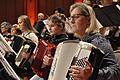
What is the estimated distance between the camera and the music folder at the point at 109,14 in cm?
250

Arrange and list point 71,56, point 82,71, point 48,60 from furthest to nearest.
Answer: point 48,60
point 71,56
point 82,71

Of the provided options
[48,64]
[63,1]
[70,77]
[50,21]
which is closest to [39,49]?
[48,64]

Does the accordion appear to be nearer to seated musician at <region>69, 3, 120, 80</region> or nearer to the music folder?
seated musician at <region>69, 3, 120, 80</region>

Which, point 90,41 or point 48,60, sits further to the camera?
point 48,60

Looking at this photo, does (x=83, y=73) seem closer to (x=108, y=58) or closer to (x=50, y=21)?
(x=108, y=58)

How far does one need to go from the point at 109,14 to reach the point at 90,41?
64 cm

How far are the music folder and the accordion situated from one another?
63 centimetres

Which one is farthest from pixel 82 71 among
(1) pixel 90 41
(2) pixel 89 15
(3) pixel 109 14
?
(3) pixel 109 14

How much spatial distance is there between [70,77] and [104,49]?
0.31m

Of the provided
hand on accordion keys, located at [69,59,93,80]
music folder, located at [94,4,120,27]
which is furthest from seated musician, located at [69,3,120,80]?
music folder, located at [94,4,120,27]

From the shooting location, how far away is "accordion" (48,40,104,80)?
165 centimetres

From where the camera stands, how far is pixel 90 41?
1955 millimetres

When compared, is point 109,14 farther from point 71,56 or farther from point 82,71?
point 82,71

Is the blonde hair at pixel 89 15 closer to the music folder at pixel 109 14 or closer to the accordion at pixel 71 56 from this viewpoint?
the accordion at pixel 71 56
